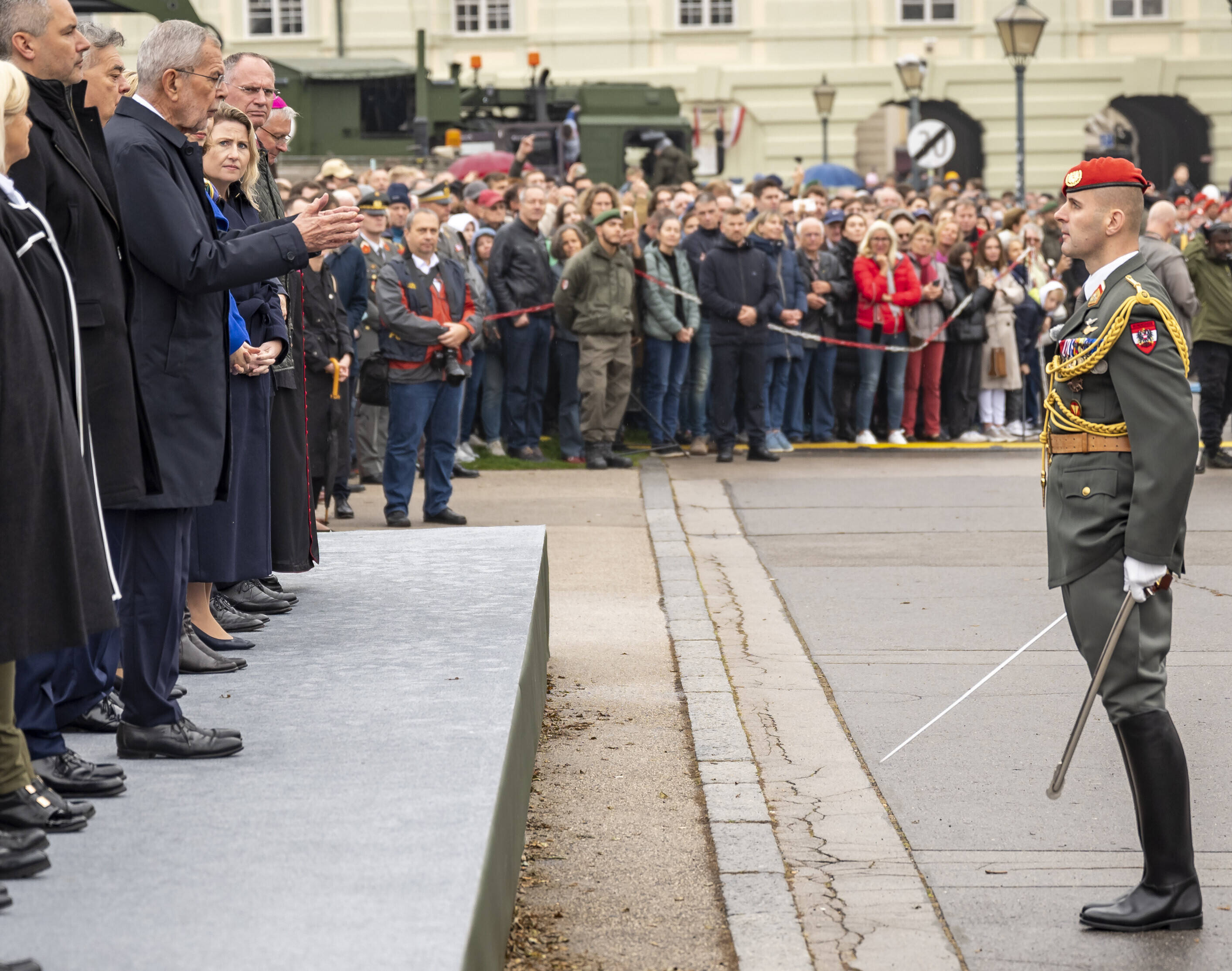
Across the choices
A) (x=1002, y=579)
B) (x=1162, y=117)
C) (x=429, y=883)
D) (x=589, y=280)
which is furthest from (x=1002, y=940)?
(x=1162, y=117)

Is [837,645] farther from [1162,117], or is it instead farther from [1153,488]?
[1162,117]

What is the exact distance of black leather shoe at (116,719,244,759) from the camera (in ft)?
14.3

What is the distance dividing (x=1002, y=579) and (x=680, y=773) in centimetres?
→ 408

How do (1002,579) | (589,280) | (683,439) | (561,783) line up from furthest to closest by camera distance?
(683,439) → (589,280) → (1002,579) → (561,783)

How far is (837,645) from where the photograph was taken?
7730 mm

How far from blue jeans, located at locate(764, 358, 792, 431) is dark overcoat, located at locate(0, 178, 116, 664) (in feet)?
39.4

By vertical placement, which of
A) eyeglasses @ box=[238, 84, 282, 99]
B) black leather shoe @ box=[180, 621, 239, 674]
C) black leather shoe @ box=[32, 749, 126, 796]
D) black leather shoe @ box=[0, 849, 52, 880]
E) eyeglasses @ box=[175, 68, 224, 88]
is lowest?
black leather shoe @ box=[180, 621, 239, 674]

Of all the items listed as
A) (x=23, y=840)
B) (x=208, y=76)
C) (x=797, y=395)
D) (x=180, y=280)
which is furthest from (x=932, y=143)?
(x=23, y=840)

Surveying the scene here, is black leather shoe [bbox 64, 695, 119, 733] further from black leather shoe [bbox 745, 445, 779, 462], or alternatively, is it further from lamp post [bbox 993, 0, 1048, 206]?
lamp post [bbox 993, 0, 1048, 206]

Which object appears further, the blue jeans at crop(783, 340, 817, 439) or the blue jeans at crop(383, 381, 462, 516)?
the blue jeans at crop(783, 340, 817, 439)

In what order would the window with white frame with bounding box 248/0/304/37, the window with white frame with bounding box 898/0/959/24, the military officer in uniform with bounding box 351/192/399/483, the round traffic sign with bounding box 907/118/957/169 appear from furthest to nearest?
1. the window with white frame with bounding box 248/0/304/37
2. the window with white frame with bounding box 898/0/959/24
3. the round traffic sign with bounding box 907/118/957/169
4. the military officer in uniform with bounding box 351/192/399/483

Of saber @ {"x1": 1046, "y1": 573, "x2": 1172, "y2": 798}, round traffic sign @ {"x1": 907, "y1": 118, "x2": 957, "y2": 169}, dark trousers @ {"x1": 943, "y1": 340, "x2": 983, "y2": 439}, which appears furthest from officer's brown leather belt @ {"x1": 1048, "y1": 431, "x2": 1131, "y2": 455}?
round traffic sign @ {"x1": 907, "y1": 118, "x2": 957, "y2": 169}

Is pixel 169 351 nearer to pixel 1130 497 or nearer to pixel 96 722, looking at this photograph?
pixel 96 722

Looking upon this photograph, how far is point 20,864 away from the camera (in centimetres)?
340
